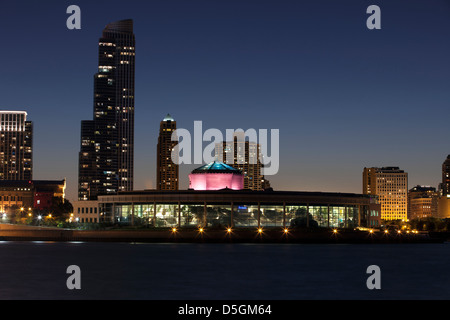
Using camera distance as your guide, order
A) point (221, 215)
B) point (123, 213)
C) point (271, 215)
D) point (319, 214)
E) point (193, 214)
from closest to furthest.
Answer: point (221, 215) → point (193, 214) → point (271, 215) → point (319, 214) → point (123, 213)

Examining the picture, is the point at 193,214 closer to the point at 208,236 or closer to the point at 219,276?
the point at 208,236

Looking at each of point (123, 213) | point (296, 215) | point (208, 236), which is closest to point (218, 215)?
point (208, 236)

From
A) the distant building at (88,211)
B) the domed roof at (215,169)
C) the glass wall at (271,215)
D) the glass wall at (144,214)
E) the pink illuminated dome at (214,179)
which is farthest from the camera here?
the distant building at (88,211)

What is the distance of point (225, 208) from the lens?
154m

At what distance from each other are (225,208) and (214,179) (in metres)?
16.4

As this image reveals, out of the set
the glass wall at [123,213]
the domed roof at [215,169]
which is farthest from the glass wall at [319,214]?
the glass wall at [123,213]

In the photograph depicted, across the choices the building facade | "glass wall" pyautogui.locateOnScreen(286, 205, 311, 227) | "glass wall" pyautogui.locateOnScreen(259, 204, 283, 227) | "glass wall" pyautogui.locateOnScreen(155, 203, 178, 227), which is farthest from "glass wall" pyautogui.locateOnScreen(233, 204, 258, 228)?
"glass wall" pyautogui.locateOnScreen(155, 203, 178, 227)

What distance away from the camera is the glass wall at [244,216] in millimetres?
153375

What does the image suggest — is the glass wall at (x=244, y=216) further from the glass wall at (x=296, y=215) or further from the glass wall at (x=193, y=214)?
the glass wall at (x=296, y=215)

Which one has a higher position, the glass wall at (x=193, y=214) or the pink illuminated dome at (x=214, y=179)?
the pink illuminated dome at (x=214, y=179)

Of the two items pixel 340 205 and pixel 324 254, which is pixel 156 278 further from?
pixel 340 205

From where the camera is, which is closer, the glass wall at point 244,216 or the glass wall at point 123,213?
the glass wall at point 244,216
